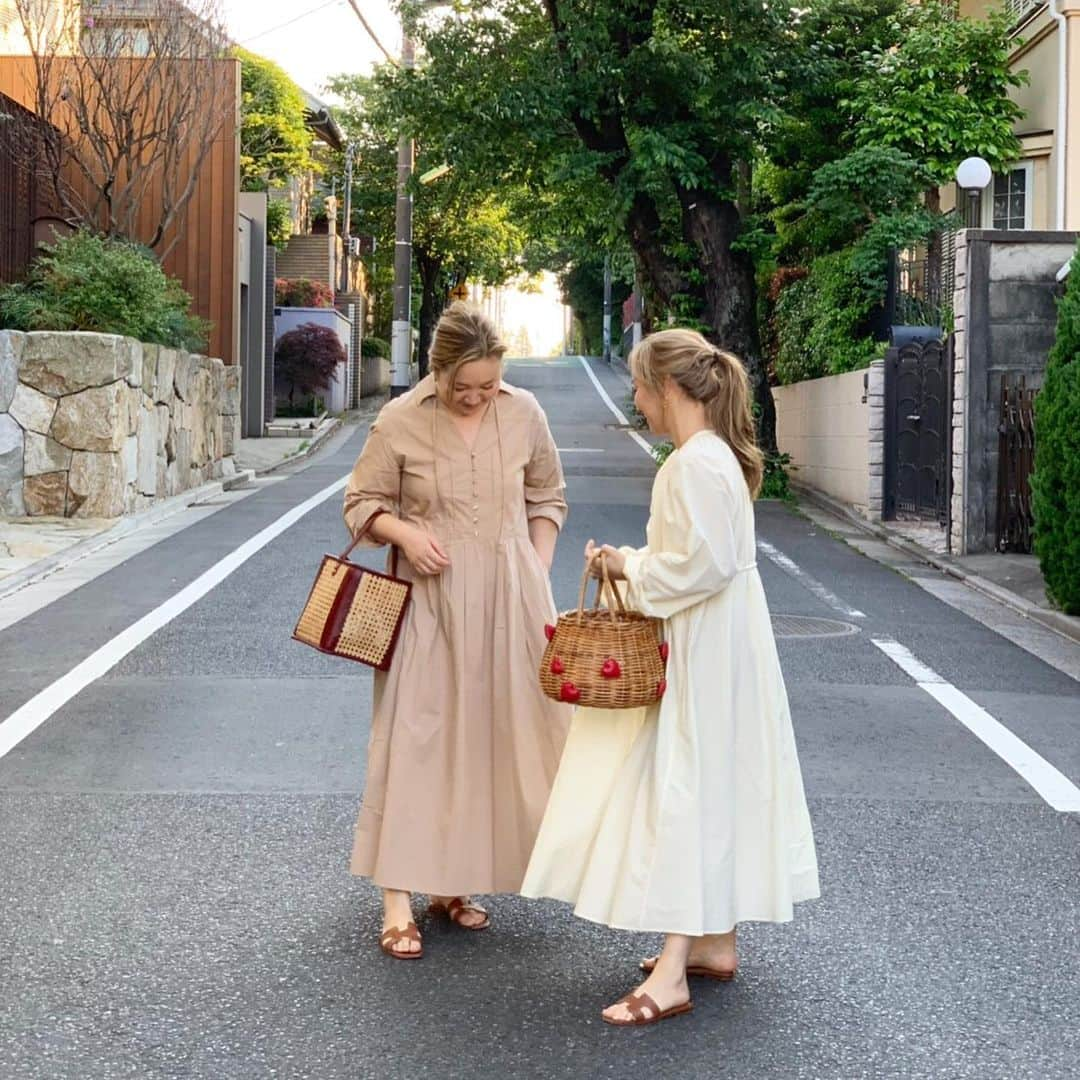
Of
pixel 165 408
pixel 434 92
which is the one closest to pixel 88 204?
pixel 434 92

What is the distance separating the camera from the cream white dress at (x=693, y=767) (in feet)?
13.4

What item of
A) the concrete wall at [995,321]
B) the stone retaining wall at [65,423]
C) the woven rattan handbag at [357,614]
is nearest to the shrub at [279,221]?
the stone retaining wall at [65,423]

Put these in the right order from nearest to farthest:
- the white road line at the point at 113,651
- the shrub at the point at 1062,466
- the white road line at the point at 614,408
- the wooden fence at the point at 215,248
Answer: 1. the white road line at the point at 113,651
2. the shrub at the point at 1062,466
3. the wooden fence at the point at 215,248
4. the white road line at the point at 614,408

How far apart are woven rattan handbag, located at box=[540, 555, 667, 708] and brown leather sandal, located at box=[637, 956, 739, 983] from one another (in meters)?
0.81

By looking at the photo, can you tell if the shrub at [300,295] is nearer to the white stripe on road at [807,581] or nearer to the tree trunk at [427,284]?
the tree trunk at [427,284]

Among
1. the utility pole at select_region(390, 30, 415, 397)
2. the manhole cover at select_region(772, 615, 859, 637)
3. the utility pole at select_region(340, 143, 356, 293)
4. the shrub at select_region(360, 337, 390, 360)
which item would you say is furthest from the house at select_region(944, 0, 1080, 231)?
the utility pole at select_region(340, 143, 356, 293)

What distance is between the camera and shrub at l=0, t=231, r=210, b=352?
17.0 metres

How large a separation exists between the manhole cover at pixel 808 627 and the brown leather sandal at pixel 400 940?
19.6 ft

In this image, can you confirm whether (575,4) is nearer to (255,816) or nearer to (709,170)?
(709,170)

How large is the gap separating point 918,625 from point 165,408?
9.97 m

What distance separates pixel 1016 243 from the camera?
15570 mm

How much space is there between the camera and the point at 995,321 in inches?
612

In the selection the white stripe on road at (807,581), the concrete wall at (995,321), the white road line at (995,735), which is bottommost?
the white road line at (995,735)

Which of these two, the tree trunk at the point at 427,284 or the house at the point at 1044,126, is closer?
the house at the point at 1044,126
